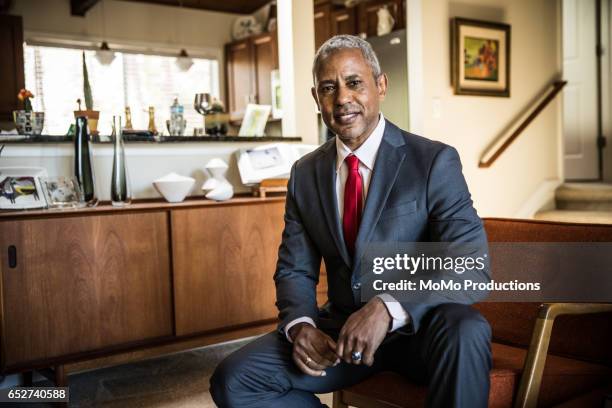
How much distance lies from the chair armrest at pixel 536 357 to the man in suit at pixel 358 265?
171 mm

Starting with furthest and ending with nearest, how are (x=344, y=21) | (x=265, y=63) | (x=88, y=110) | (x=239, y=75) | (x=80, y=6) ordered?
(x=239, y=75), (x=265, y=63), (x=80, y=6), (x=344, y=21), (x=88, y=110)

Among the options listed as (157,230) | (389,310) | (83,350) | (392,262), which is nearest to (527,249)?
(392,262)

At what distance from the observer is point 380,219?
5.21ft

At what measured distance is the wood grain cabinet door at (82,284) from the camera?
7.59ft

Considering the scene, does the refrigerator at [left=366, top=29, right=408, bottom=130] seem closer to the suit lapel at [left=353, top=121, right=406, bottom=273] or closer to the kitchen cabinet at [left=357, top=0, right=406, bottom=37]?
the kitchen cabinet at [left=357, top=0, right=406, bottom=37]

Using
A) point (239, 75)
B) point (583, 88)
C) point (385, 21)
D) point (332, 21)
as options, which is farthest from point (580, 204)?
point (239, 75)

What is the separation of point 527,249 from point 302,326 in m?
0.74

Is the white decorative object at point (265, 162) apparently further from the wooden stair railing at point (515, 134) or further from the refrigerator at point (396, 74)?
the wooden stair railing at point (515, 134)

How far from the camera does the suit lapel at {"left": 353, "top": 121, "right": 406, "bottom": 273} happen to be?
1.58 metres

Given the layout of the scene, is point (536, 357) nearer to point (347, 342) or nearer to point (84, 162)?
point (347, 342)

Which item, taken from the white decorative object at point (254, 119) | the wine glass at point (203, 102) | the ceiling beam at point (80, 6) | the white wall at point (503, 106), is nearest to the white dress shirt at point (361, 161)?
the wine glass at point (203, 102)

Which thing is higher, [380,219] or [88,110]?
[88,110]

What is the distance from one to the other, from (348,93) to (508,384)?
33.5 inches

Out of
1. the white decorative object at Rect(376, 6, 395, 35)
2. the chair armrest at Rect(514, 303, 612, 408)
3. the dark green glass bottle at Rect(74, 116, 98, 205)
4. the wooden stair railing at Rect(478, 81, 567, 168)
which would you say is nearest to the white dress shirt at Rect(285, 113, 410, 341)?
the chair armrest at Rect(514, 303, 612, 408)
